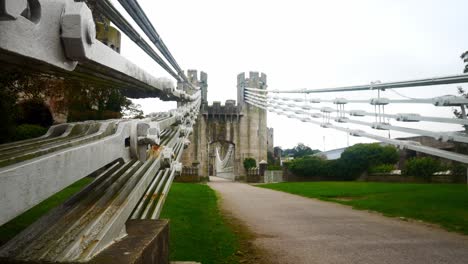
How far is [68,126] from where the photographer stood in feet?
6.43

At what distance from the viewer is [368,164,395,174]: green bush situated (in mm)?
25297

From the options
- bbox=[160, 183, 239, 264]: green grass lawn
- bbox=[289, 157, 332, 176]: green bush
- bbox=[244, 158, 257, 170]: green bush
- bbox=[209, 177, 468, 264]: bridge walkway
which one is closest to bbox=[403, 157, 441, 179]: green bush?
bbox=[289, 157, 332, 176]: green bush

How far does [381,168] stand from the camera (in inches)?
1002

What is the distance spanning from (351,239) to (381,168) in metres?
21.0

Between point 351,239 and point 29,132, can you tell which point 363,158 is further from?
point 351,239

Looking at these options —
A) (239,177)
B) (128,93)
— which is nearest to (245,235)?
(128,93)

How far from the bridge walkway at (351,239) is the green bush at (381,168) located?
58.0ft

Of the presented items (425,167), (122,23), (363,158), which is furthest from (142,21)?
(363,158)

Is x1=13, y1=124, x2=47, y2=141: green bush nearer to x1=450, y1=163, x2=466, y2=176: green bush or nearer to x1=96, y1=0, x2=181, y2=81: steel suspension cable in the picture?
x1=96, y1=0, x2=181, y2=81: steel suspension cable

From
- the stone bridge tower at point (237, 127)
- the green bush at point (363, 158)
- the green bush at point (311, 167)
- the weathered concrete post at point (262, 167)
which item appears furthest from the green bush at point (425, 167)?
the stone bridge tower at point (237, 127)

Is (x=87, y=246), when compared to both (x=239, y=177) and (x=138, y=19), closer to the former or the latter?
(x=138, y=19)

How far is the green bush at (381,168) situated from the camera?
25.3 meters

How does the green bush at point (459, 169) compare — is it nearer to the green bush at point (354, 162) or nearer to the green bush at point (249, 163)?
the green bush at point (354, 162)

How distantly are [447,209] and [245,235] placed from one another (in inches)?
A: 188
